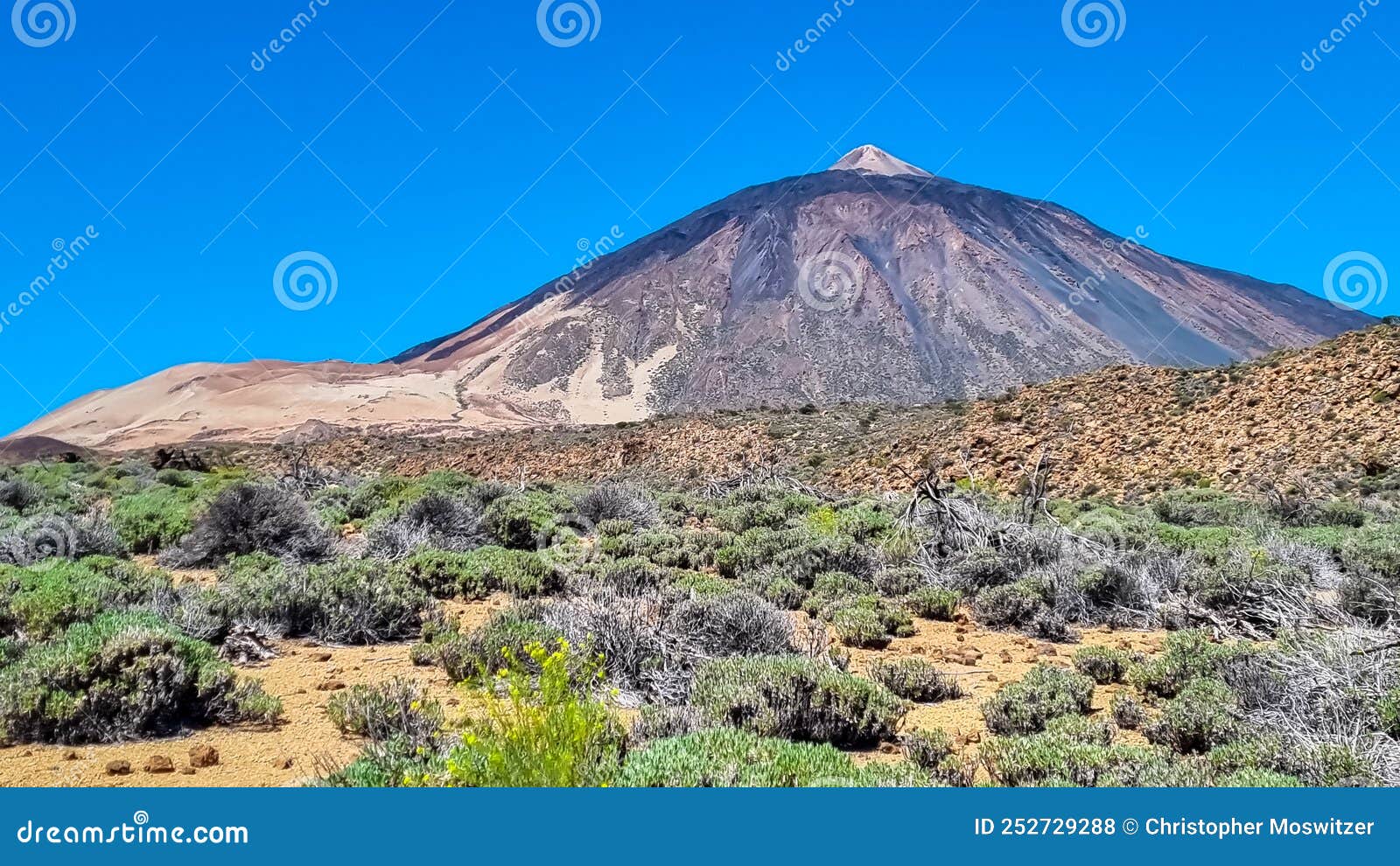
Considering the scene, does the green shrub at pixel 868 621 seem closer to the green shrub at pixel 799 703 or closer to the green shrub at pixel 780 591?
the green shrub at pixel 780 591

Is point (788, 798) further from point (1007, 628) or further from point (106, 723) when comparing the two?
point (1007, 628)

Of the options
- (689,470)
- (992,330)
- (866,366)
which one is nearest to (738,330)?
(866,366)

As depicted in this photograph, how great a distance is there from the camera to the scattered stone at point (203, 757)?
13.6ft

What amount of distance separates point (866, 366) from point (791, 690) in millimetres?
100656

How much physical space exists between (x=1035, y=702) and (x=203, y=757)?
151 inches

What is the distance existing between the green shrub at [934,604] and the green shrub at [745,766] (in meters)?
4.20

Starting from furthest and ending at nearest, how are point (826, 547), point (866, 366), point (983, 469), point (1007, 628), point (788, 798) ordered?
point (866, 366)
point (983, 469)
point (826, 547)
point (1007, 628)
point (788, 798)

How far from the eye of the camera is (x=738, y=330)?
115 m

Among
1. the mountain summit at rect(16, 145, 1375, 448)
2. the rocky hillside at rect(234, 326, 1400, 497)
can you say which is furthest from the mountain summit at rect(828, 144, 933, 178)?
the rocky hillside at rect(234, 326, 1400, 497)

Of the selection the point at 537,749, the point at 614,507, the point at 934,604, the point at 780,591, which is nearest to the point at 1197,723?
the point at 537,749

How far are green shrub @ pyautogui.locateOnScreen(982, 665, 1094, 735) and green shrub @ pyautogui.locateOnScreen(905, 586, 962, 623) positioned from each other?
8.07 feet

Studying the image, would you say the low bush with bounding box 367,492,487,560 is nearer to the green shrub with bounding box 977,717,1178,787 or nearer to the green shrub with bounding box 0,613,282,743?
the green shrub with bounding box 0,613,282,743

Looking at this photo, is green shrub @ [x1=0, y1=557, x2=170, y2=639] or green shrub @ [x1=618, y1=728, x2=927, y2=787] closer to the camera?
green shrub @ [x1=618, y1=728, x2=927, y2=787]

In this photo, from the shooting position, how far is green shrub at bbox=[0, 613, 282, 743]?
14.4ft
